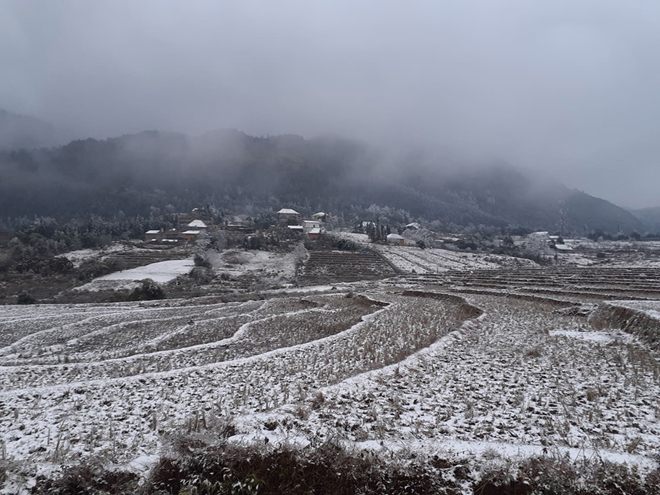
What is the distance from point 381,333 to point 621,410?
12410mm

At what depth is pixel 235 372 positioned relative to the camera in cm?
1302

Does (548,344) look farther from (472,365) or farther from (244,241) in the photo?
(244,241)

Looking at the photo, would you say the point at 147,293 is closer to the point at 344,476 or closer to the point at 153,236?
the point at 344,476

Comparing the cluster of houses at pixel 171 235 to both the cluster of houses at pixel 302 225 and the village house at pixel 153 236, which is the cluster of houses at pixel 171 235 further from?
the cluster of houses at pixel 302 225

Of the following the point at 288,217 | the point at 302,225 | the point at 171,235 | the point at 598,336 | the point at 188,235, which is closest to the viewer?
the point at 598,336

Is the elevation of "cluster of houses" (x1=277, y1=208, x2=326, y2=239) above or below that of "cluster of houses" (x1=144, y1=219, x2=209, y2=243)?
above

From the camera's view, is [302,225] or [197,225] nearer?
[197,225]

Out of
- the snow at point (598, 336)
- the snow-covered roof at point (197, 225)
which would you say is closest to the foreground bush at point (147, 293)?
the snow at point (598, 336)

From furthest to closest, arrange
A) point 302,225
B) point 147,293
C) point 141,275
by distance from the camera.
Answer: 1. point 302,225
2. point 141,275
3. point 147,293

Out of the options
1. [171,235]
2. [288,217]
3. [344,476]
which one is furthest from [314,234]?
[344,476]

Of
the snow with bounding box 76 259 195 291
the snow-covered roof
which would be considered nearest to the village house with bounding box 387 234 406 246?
the snow with bounding box 76 259 195 291

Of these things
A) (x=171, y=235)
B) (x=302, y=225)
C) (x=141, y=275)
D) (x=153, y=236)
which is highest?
(x=302, y=225)

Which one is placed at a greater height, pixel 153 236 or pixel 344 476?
pixel 344 476

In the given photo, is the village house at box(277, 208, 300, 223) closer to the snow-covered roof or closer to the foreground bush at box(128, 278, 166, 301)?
the snow-covered roof
